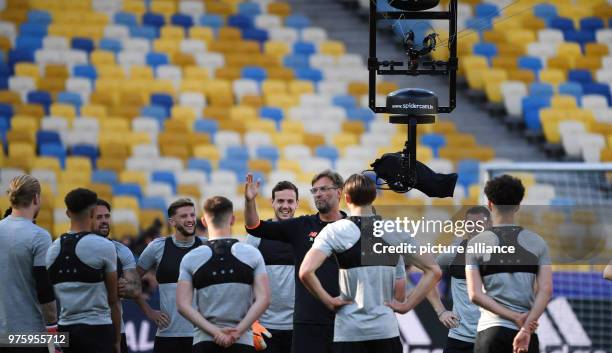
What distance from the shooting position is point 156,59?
17.6 meters

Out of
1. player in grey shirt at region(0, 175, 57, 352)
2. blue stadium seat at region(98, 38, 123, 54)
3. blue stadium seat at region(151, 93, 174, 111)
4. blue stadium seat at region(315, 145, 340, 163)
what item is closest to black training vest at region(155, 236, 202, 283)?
player in grey shirt at region(0, 175, 57, 352)

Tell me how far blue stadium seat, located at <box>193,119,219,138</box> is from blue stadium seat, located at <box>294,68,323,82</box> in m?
1.55

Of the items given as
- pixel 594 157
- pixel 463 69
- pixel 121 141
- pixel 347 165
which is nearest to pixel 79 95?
pixel 121 141

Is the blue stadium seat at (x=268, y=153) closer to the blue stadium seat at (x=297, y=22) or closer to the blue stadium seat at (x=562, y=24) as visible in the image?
the blue stadium seat at (x=297, y=22)

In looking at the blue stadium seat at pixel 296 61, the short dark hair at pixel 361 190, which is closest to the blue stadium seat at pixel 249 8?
the blue stadium seat at pixel 296 61

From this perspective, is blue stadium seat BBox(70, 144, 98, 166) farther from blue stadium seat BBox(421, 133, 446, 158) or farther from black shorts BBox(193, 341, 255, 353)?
black shorts BBox(193, 341, 255, 353)

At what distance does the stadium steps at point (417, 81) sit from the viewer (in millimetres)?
16422

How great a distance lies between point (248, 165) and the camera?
1609cm

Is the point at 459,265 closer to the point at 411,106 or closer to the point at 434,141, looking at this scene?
the point at 411,106

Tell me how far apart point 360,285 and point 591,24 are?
11909 millimetres

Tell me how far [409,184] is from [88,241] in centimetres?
229

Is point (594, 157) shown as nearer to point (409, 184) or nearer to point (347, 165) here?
point (347, 165)

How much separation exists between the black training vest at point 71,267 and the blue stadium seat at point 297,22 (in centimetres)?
1102

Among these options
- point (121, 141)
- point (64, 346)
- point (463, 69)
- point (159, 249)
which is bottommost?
point (64, 346)
